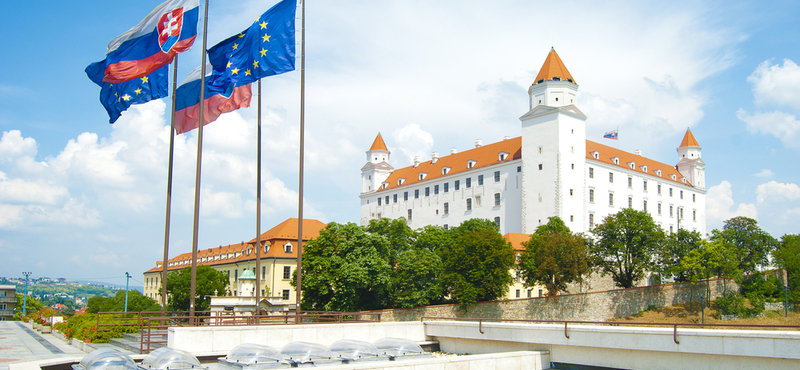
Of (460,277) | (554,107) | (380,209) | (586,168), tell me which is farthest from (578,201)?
(380,209)

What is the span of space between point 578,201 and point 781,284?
74.1 ft

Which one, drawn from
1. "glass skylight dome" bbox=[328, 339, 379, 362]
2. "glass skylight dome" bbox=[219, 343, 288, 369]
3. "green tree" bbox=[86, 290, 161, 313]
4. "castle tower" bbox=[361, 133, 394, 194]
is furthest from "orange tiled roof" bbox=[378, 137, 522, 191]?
"glass skylight dome" bbox=[219, 343, 288, 369]

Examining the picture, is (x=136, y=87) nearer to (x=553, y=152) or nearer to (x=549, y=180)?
(x=549, y=180)

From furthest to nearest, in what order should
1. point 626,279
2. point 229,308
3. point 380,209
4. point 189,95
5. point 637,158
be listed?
point 380,209 → point 637,158 → point 626,279 → point 229,308 → point 189,95

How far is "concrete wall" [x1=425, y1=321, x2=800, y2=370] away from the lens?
13266 millimetres

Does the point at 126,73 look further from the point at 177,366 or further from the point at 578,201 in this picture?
the point at 578,201

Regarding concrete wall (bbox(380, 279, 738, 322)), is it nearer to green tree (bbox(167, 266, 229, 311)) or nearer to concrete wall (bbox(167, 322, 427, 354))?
green tree (bbox(167, 266, 229, 311))

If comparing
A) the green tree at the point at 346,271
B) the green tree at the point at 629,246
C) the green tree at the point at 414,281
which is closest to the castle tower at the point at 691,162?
the green tree at the point at 629,246

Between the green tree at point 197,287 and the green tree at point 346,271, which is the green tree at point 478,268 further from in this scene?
the green tree at point 197,287

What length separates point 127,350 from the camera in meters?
18.7

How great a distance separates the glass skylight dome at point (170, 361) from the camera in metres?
12.4

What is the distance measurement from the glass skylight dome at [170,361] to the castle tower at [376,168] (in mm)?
87436

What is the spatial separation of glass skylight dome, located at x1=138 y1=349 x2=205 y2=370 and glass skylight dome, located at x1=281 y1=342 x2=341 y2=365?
231cm

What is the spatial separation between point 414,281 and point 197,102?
28618 mm
